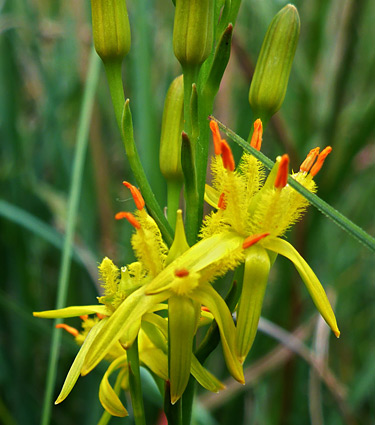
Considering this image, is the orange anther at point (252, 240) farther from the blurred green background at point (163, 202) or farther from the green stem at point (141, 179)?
the blurred green background at point (163, 202)

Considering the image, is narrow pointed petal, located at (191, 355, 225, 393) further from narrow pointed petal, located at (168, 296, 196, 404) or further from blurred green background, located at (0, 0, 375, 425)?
blurred green background, located at (0, 0, 375, 425)

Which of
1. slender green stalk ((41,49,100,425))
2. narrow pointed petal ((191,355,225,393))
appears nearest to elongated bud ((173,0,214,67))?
narrow pointed petal ((191,355,225,393))

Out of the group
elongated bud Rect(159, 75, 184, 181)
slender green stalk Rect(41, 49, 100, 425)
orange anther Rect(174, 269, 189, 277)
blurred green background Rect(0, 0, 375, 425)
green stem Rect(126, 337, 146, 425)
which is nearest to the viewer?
orange anther Rect(174, 269, 189, 277)

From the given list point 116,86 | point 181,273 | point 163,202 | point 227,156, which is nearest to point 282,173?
point 227,156

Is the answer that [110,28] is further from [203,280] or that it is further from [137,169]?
[203,280]

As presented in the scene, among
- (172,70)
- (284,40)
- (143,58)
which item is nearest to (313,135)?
(172,70)

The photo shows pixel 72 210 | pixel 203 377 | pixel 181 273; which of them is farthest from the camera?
pixel 72 210
